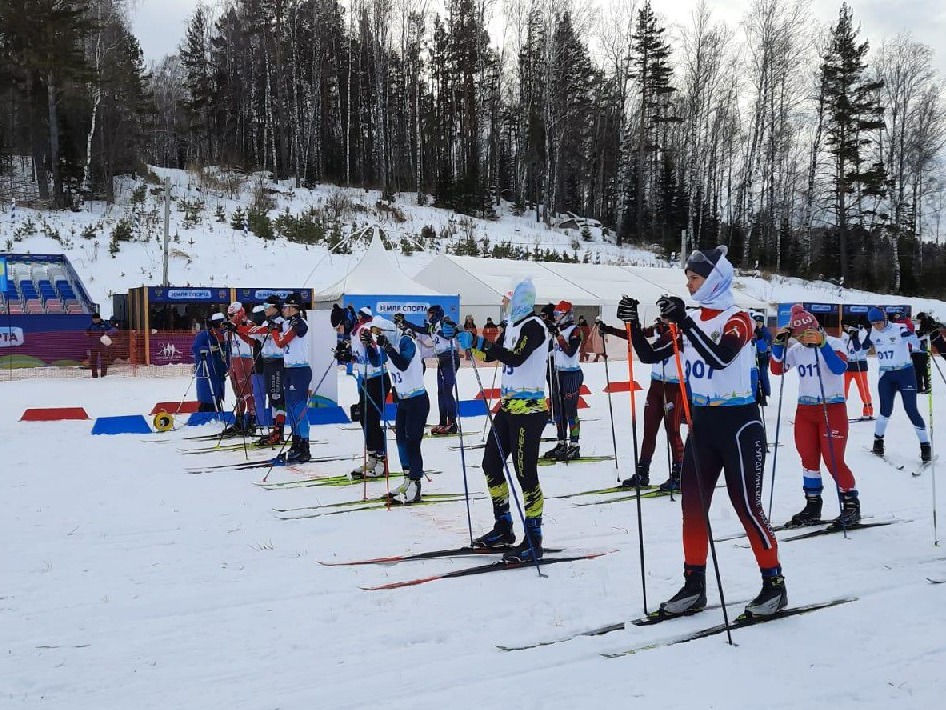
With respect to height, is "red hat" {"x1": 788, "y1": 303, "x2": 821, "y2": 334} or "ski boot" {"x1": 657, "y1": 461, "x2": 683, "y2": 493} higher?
"red hat" {"x1": 788, "y1": 303, "x2": 821, "y2": 334}

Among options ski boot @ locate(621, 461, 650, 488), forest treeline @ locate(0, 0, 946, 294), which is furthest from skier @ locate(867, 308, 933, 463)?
forest treeline @ locate(0, 0, 946, 294)

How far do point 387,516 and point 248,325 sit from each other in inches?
204

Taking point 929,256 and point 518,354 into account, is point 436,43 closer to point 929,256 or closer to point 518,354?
point 929,256

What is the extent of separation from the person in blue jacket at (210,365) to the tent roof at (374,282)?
9701 millimetres

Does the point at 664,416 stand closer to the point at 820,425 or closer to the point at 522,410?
the point at 820,425

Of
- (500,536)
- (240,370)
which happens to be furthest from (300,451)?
(500,536)

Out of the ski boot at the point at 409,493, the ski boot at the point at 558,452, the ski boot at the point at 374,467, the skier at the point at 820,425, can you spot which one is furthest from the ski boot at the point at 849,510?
the ski boot at the point at 374,467

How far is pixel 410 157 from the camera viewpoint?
4872cm

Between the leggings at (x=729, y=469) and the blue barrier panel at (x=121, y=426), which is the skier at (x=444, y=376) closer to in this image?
the blue barrier panel at (x=121, y=426)

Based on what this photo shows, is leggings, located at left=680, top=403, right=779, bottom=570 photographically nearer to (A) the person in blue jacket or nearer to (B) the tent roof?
(A) the person in blue jacket

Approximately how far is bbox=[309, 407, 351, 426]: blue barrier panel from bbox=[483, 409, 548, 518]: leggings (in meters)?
7.12

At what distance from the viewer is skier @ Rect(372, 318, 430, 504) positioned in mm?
6508

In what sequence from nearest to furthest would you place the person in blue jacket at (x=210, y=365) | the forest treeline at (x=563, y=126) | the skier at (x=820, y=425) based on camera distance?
the skier at (x=820, y=425)
the person in blue jacket at (x=210, y=365)
the forest treeline at (x=563, y=126)

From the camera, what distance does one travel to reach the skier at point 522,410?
4916 millimetres
